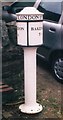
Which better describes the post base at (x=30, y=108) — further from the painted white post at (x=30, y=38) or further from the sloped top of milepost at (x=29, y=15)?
the sloped top of milepost at (x=29, y=15)

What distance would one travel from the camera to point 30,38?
4039 mm

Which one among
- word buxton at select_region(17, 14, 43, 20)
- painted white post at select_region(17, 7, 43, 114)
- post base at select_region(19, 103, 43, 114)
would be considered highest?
word buxton at select_region(17, 14, 43, 20)

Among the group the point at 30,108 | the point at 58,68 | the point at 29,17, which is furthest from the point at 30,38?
the point at 58,68

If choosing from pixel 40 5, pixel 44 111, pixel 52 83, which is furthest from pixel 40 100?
pixel 40 5

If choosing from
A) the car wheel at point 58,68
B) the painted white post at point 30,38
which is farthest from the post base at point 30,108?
the car wheel at point 58,68

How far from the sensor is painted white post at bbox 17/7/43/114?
13.2 ft

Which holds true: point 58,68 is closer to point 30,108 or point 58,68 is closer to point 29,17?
point 30,108

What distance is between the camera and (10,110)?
441cm

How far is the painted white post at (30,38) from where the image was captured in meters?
4.02

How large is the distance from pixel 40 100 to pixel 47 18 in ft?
6.08

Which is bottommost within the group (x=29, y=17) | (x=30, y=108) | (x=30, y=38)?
(x=30, y=108)

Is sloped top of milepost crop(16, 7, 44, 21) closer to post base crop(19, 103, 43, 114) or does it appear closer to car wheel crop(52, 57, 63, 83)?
post base crop(19, 103, 43, 114)

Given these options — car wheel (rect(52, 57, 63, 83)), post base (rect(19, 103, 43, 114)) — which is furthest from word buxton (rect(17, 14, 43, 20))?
car wheel (rect(52, 57, 63, 83))

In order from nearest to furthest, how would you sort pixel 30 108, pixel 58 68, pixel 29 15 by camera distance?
1. pixel 29 15
2. pixel 30 108
3. pixel 58 68
